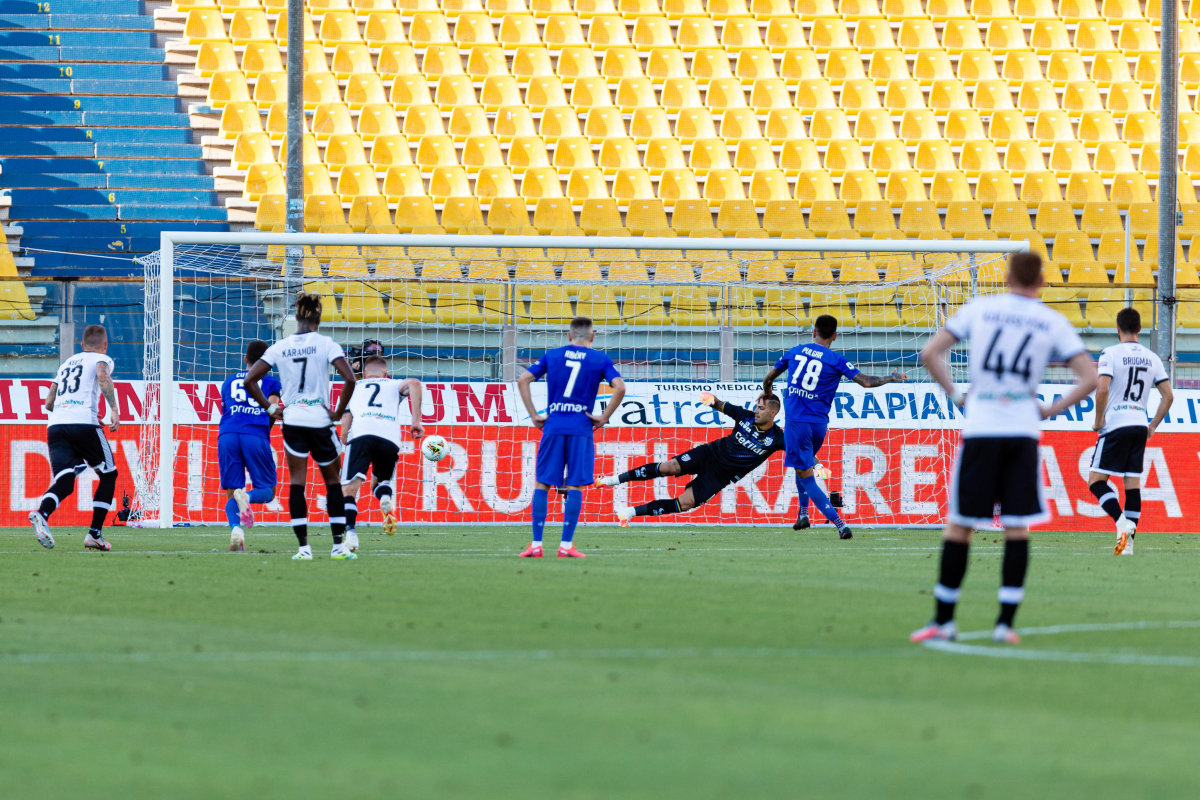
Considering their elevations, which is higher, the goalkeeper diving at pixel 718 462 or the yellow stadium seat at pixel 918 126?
the yellow stadium seat at pixel 918 126

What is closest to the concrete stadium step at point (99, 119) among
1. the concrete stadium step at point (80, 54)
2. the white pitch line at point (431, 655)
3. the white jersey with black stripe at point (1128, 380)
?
the concrete stadium step at point (80, 54)

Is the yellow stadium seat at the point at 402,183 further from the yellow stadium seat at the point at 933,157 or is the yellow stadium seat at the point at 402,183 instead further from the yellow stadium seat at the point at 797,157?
the yellow stadium seat at the point at 933,157

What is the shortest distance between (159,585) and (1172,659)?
236 inches

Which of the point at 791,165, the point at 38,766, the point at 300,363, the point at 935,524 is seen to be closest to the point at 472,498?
the point at 935,524

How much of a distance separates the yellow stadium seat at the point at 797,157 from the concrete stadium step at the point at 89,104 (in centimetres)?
987

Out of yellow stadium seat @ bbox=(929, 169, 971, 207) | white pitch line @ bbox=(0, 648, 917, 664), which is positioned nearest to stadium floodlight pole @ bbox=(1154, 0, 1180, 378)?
yellow stadium seat @ bbox=(929, 169, 971, 207)

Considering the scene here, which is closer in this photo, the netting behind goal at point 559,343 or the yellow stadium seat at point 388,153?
the netting behind goal at point 559,343

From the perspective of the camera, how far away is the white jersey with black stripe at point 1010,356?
720 centimetres

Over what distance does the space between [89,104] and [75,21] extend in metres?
2.06

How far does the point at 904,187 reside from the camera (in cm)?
2681

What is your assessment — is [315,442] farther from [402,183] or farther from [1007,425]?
[402,183]

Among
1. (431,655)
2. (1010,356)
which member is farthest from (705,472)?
(431,655)

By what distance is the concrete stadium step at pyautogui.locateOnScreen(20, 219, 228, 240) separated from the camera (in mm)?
24125

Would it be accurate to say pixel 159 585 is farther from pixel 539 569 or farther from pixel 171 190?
pixel 171 190
